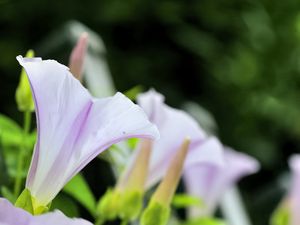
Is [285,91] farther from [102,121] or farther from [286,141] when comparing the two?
[102,121]

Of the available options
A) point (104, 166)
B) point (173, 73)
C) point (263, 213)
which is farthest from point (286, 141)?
point (104, 166)

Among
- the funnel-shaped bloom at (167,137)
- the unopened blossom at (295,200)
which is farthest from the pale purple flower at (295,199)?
the funnel-shaped bloom at (167,137)

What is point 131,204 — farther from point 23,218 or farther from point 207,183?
point 207,183

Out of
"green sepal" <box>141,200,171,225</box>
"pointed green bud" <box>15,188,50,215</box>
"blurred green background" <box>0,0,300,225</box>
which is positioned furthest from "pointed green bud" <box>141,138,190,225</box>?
"blurred green background" <box>0,0,300,225</box>

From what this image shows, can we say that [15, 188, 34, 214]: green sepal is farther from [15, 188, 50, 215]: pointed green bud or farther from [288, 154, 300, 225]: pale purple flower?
[288, 154, 300, 225]: pale purple flower

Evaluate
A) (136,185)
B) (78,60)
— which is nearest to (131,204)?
(136,185)

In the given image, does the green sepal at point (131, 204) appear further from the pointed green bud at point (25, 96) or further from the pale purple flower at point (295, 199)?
the pale purple flower at point (295, 199)
